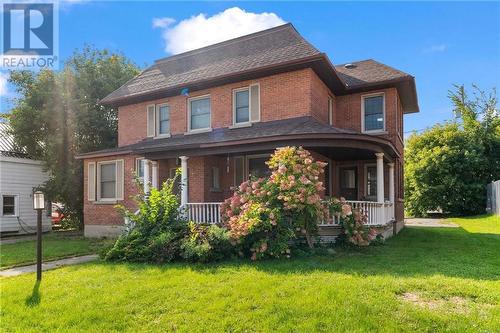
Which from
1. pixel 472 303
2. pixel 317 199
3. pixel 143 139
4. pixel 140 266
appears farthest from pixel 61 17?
pixel 472 303

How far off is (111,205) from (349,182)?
10.1 meters

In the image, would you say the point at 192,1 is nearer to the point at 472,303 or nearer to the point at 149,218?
the point at 149,218

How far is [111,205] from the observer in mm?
15531

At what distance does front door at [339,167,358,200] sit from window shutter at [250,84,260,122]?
454cm

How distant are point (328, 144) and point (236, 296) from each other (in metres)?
5.68

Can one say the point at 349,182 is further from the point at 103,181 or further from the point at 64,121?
the point at 64,121

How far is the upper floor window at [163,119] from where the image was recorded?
15.6 meters

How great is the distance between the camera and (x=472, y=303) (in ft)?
16.7

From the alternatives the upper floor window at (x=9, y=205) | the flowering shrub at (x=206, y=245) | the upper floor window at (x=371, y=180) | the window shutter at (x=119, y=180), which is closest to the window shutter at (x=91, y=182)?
the window shutter at (x=119, y=180)

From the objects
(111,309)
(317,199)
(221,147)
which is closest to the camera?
(111,309)

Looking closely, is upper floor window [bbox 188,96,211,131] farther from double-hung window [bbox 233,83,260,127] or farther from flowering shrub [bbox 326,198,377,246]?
flowering shrub [bbox 326,198,377,246]

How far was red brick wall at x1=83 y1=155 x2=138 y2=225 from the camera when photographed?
15.2 meters

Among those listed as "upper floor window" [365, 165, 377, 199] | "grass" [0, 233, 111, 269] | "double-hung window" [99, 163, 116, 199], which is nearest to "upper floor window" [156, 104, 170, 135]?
"double-hung window" [99, 163, 116, 199]

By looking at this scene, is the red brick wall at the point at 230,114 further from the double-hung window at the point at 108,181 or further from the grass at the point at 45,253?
the grass at the point at 45,253
